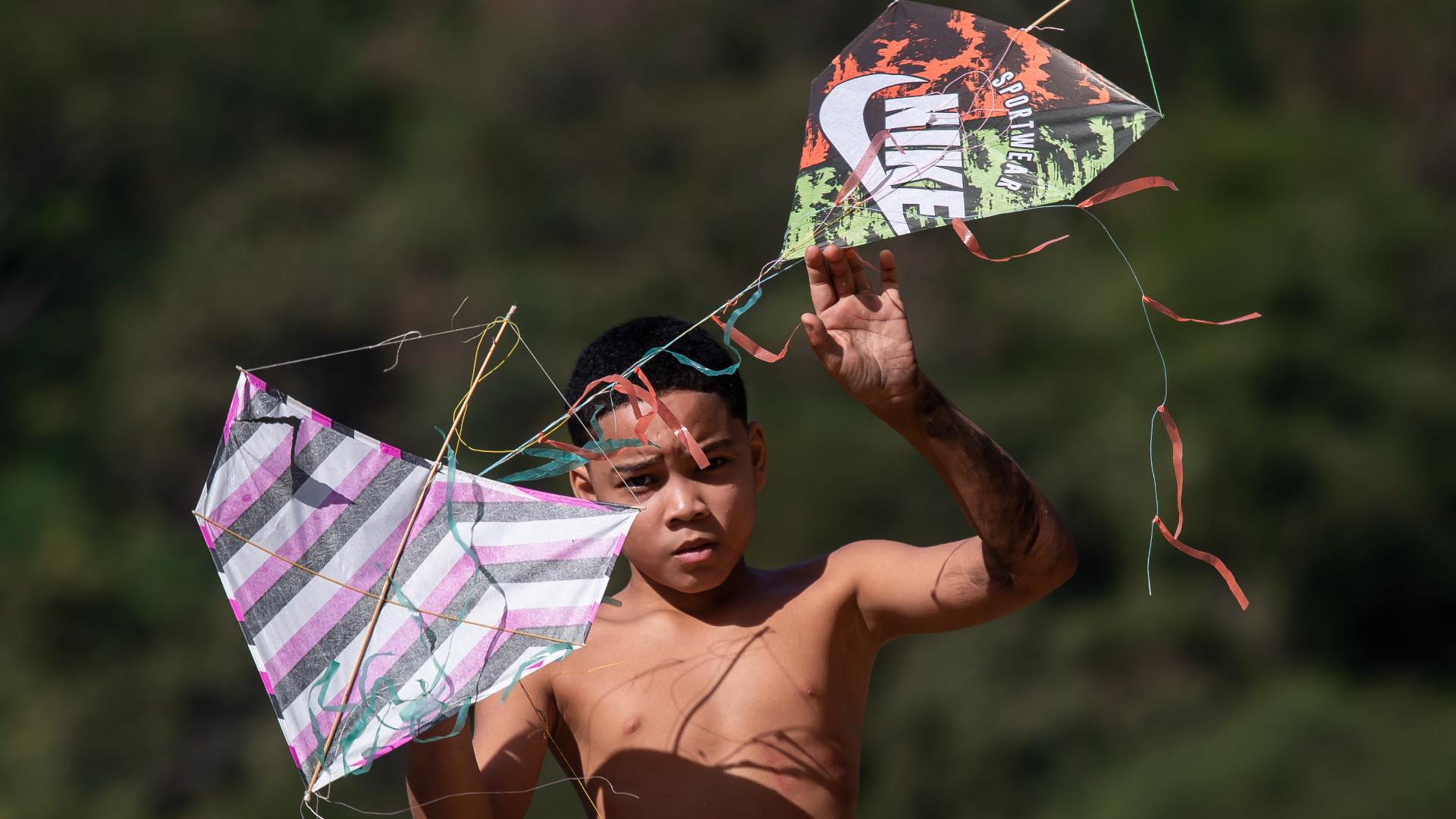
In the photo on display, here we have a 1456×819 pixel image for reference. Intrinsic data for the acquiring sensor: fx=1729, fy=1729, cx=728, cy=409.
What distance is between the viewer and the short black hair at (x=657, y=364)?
7.50ft

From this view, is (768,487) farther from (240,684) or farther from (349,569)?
(349,569)

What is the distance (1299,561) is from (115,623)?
8.45 m

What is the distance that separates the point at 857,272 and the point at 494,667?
649mm

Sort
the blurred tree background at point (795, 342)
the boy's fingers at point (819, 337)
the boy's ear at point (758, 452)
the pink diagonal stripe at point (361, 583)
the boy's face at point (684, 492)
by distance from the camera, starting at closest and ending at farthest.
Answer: the boy's fingers at point (819, 337) → the pink diagonal stripe at point (361, 583) → the boy's face at point (684, 492) → the boy's ear at point (758, 452) → the blurred tree background at point (795, 342)

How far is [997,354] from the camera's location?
12312 millimetres

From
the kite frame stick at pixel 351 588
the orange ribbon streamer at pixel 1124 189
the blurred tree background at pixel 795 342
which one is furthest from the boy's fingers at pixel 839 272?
the blurred tree background at pixel 795 342

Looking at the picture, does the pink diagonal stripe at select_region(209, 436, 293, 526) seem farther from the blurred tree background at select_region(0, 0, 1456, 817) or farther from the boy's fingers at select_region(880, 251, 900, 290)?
the blurred tree background at select_region(0, 0, 1456, 817)

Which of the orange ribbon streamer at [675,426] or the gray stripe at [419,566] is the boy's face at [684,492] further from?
the gray stripe at [419,566]

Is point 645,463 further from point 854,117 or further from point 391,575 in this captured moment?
point 854,117

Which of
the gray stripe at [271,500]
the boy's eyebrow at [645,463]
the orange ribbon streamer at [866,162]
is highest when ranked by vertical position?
the orange ribbon streamer at [866,162]

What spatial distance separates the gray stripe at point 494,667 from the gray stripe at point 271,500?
25 centimetres

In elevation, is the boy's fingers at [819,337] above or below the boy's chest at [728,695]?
above

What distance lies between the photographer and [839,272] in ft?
6.93

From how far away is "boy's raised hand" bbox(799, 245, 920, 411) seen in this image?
80.1 inches
